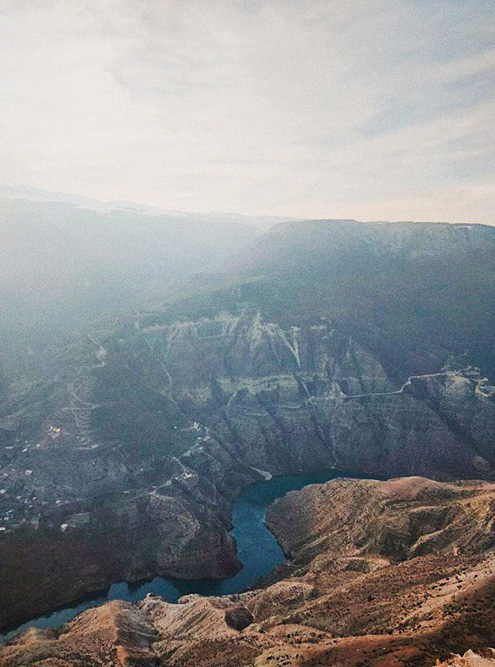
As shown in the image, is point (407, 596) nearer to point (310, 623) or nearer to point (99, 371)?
point (310, 623)

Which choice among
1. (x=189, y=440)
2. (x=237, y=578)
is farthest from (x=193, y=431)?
(x=237, y=578)

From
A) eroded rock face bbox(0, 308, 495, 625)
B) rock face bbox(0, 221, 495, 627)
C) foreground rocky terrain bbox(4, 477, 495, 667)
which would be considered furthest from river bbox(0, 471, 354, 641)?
foreground rocky terrain bbox(4, 477, 495, 667)

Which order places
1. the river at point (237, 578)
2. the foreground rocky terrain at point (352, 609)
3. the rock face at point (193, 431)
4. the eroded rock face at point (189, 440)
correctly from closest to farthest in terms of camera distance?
the foreground rocky terrain at point (352, 609) < the river at point (237, 578) < the eroded rock face at point (189, 440) < the rock face at point (193, 431)

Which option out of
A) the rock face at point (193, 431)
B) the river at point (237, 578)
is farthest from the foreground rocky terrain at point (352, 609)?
the rock face at point (193, 431)

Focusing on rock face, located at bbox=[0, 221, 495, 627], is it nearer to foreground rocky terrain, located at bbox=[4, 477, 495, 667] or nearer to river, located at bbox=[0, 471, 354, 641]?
river, located at bbox=[0, 471, 354, 641]

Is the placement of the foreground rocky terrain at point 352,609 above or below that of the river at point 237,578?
above

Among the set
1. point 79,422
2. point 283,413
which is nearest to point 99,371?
point 79,422

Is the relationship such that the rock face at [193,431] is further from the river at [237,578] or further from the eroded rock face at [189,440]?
the river at [237,578]
